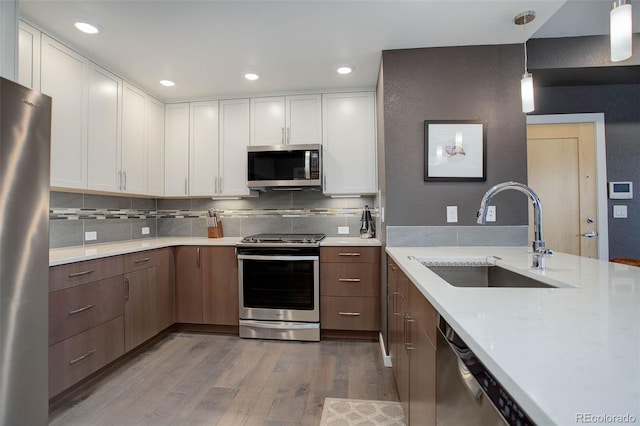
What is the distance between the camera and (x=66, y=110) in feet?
6.73

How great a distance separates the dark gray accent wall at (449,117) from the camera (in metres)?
2.07

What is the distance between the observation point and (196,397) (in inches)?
71.4

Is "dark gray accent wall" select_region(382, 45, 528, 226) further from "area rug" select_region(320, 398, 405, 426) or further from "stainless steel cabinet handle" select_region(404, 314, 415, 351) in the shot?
"area rug" select_region(320, 398, 405, 426)

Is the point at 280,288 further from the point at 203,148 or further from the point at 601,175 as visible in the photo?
the point at 601,175

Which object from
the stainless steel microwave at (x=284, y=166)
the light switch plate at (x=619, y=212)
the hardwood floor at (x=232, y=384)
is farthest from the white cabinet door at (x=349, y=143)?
the light switch plate at (x=619, y=212)

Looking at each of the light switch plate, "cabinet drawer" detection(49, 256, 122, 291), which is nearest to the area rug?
"cabinet drawer" detection(49, 256, 122, 291)

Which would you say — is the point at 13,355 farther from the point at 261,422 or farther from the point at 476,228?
the point at 476,228

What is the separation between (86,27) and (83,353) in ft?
6.97

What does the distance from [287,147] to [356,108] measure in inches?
31.4

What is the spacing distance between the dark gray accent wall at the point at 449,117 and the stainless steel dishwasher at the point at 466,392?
132 centimetres

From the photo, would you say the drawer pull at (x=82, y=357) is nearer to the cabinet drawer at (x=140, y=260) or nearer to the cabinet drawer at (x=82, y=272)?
the cabinet drawer at (x=82, y=272)

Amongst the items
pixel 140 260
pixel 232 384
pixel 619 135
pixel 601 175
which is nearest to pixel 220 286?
pixel 140 260

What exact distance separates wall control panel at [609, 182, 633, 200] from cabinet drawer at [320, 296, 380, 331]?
2372 mm
